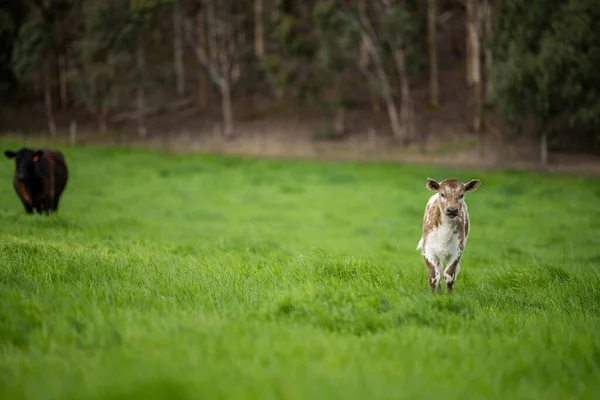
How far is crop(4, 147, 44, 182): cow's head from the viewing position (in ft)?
54.5

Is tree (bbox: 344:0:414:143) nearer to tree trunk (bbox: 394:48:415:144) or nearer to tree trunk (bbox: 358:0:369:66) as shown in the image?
tree trunk (bbox: 394:48:415:144)

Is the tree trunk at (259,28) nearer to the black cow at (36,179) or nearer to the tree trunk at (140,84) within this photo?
the tree trunk at (140,84)

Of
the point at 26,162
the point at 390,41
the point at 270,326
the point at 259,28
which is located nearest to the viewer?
the point at 270,326

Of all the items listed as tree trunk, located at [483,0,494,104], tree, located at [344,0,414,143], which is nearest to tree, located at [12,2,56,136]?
tree, located at [344,0,414,143]

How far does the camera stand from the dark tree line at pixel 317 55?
106ft

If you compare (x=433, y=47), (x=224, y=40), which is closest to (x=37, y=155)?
(x=224, y=40)

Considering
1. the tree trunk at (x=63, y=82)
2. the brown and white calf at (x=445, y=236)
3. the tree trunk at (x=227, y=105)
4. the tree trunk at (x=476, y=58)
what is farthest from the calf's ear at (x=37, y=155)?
the tree trunk at (x=63, y=82)

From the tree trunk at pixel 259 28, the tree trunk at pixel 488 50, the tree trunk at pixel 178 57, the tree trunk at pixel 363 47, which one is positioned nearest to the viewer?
the tree trunk at pixel 488 50

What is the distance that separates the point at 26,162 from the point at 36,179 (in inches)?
22.7

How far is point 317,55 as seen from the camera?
4656 centimetres

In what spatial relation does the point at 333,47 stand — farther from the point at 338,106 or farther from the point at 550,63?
the point at 550,63

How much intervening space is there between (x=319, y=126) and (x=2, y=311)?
44.7m

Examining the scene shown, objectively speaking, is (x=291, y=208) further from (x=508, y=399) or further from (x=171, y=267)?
(x=508, y=399)

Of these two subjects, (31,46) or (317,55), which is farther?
(317,55)
